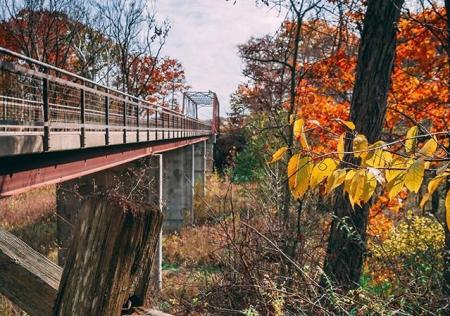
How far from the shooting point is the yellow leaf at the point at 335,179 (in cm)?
173

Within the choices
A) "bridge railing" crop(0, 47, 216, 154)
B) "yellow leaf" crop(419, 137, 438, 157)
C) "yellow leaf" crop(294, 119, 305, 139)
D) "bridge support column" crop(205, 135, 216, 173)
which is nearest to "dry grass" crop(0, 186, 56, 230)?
"bridge railing" crop(0, 47, 216, 154)

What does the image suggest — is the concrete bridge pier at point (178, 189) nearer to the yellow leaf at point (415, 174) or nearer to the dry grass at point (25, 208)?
the dry grass at point (25, 208)

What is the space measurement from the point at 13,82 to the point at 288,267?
5361 mm

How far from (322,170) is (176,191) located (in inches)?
1030

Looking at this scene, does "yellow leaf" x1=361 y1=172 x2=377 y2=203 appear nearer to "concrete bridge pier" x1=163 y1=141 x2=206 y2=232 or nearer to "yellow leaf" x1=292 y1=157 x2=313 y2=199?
"yellow leaf" x1=292 y1=157 x2=313 y2=199

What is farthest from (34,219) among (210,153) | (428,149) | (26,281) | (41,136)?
(428,149)

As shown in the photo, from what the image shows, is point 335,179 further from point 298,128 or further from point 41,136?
point 41,136

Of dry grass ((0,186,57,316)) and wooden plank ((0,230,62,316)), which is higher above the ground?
wooden plank ((0,230,62,316))

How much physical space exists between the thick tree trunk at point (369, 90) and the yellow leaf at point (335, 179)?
5076 millimetres

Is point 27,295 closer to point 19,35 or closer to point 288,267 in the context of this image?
point 288,267

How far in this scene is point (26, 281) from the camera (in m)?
1.31

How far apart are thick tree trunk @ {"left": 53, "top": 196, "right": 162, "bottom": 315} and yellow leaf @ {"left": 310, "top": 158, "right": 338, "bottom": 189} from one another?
2.41 ft

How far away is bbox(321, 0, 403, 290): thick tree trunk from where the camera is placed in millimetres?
6730

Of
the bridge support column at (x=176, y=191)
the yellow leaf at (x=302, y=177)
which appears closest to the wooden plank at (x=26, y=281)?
the yellow leaf at (x=302, y=177)
